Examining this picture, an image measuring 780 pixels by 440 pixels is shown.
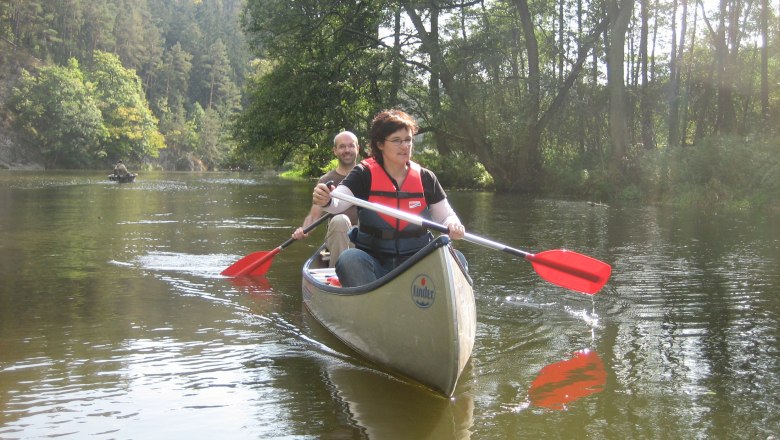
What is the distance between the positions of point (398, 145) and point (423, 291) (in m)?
1.03

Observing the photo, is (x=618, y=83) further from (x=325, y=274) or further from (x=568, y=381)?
(x=568, y=381)

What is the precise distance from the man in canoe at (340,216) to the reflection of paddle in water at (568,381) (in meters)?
2.21

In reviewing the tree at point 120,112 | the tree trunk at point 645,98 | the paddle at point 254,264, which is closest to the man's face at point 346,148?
the paddle at point 254,264

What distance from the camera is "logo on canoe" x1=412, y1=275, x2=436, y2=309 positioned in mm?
3662

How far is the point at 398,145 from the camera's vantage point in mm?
4367

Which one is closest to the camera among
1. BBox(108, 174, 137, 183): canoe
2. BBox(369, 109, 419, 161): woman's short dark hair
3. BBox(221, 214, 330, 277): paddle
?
BBox(369, 109, 419, 161): woman's short dark hair

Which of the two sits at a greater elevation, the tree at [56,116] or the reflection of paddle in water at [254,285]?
the tree at [56,116]

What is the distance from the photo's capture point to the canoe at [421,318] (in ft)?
11.8

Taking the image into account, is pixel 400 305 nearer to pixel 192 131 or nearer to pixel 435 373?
pixel 435 373

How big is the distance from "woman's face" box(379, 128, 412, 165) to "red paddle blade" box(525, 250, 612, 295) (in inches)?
46.7

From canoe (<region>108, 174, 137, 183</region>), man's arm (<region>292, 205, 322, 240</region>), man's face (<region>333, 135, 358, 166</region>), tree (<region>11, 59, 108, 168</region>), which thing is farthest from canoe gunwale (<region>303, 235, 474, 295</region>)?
tree (<region>11, 59, 108, 168</region>)

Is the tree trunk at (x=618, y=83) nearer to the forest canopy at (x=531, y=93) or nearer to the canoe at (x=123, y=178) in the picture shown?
the forest canopy at (x=531, y=93)

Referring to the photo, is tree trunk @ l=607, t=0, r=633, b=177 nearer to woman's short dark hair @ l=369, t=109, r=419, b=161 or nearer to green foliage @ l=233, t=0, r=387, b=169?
green foliage @ l=233, t=0, r=387, b=169

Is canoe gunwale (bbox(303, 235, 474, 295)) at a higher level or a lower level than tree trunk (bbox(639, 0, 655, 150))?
lower
